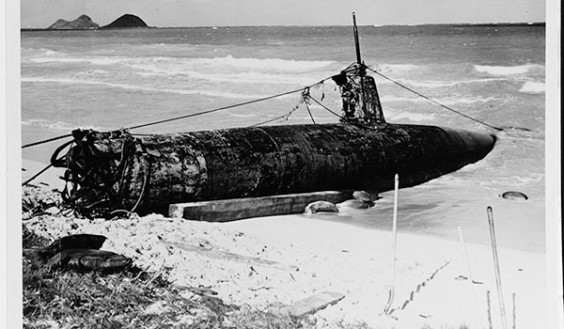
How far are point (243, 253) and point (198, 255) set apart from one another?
0.20m

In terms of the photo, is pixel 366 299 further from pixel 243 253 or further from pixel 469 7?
pixel 469 7

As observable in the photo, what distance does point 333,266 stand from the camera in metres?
3.26

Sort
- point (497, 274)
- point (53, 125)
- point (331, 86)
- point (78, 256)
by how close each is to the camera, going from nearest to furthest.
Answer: point (497, 274), point (78, 256), point (53, 125), point (331, 86)

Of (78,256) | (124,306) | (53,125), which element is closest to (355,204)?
(124,306)

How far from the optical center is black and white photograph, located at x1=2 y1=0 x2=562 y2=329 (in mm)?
3205

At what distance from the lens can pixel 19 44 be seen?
3.39 meters

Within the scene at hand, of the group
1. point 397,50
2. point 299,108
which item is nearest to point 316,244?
point 299,108

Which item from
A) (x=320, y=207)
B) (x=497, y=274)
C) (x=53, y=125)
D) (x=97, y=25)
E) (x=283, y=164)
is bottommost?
(x=497, y=274)

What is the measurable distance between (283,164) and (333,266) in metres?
0.58

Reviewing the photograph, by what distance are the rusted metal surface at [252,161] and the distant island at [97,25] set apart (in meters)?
0.49

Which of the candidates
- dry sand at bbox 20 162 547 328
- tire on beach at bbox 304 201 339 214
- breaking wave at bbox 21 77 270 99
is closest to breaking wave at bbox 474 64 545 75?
dry sand at bbox 20 162 547 328

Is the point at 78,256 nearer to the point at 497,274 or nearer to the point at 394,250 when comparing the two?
the point at 394,250

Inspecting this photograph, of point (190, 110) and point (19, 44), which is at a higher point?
point (19, 44)

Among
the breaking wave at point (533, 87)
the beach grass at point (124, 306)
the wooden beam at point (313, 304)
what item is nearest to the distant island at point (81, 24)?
the beach grass at point (124, 306)
